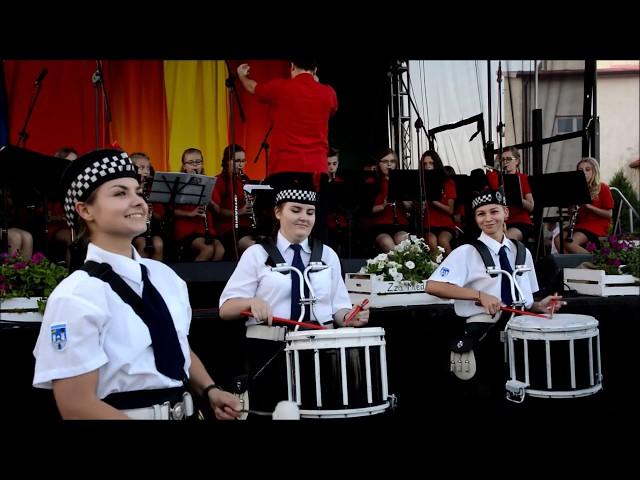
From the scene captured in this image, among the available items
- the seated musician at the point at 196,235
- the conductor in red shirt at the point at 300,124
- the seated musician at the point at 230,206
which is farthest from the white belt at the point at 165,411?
the seated musician at the point at 230,206

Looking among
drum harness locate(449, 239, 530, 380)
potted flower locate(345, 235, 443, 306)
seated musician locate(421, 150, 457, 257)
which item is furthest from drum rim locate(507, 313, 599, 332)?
seated musician locate(421, 150, 457, 257)

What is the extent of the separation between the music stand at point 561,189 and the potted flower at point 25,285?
414 centimetres

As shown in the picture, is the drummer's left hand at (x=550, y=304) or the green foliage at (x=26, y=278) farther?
the green foliage at (x=26, y=278)

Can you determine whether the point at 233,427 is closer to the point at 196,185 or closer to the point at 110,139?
the point at 196,185

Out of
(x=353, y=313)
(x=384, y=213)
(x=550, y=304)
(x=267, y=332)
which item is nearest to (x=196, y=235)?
(x=384, y=213)

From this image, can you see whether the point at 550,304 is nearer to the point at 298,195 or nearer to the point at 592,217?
the point at 298,195

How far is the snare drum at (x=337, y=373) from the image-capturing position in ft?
10.4

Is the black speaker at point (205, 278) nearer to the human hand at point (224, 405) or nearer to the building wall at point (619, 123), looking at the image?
the human hand at point (224, 405)

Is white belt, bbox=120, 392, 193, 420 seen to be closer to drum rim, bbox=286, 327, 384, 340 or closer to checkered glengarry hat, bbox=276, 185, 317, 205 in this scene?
drum rim, bbox=286, 327, 384, 340

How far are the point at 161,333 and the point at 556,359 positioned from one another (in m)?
2.45

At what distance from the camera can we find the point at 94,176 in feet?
7.04

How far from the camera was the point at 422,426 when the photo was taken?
143 centimetres
